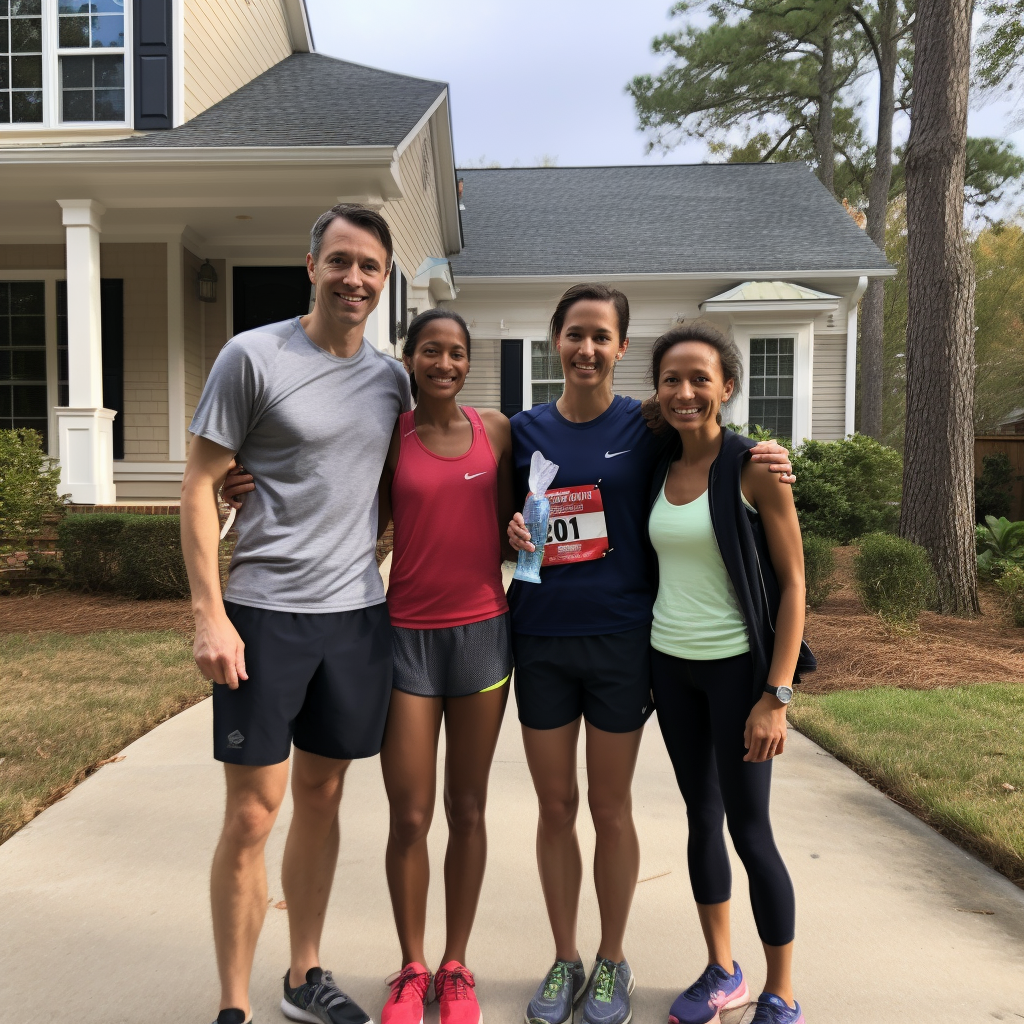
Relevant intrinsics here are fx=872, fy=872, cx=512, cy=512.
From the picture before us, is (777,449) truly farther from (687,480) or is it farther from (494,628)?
(494,628)

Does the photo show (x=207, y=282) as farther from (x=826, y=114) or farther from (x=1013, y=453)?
(x=826, y=114)

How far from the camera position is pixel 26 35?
996cm

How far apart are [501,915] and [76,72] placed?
35.0ft

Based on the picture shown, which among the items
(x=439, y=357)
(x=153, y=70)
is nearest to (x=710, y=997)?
(x=439, y=357)

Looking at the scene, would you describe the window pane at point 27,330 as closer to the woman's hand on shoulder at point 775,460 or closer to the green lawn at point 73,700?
the green lawn at point 73,700

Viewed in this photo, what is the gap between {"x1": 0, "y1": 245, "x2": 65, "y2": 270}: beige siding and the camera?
1066 centimetres

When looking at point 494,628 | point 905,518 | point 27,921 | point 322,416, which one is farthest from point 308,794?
point 905,518

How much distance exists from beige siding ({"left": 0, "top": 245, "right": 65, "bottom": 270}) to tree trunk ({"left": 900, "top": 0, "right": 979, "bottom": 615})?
31.4 ft

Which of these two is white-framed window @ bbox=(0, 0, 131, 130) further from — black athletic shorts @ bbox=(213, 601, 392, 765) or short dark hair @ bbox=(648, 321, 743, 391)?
black athletic shorts @ bbox=(213, 601, 392, 765)

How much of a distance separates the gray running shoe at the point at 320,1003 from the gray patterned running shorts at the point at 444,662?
0.82 meters

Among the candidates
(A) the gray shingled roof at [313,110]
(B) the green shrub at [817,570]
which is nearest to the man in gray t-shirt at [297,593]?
(B) the green shrub at [817,570]

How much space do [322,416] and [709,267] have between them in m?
Answer: 12.5

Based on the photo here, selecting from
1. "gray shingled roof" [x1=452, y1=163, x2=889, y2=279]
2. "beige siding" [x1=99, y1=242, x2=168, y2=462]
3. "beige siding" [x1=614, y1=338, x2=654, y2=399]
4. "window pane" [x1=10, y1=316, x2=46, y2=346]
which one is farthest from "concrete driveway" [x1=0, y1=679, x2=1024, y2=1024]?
"gray shingled roof" [x1=452, y1=163, x2=889, y2=279]

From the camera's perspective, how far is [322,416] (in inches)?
88.6
